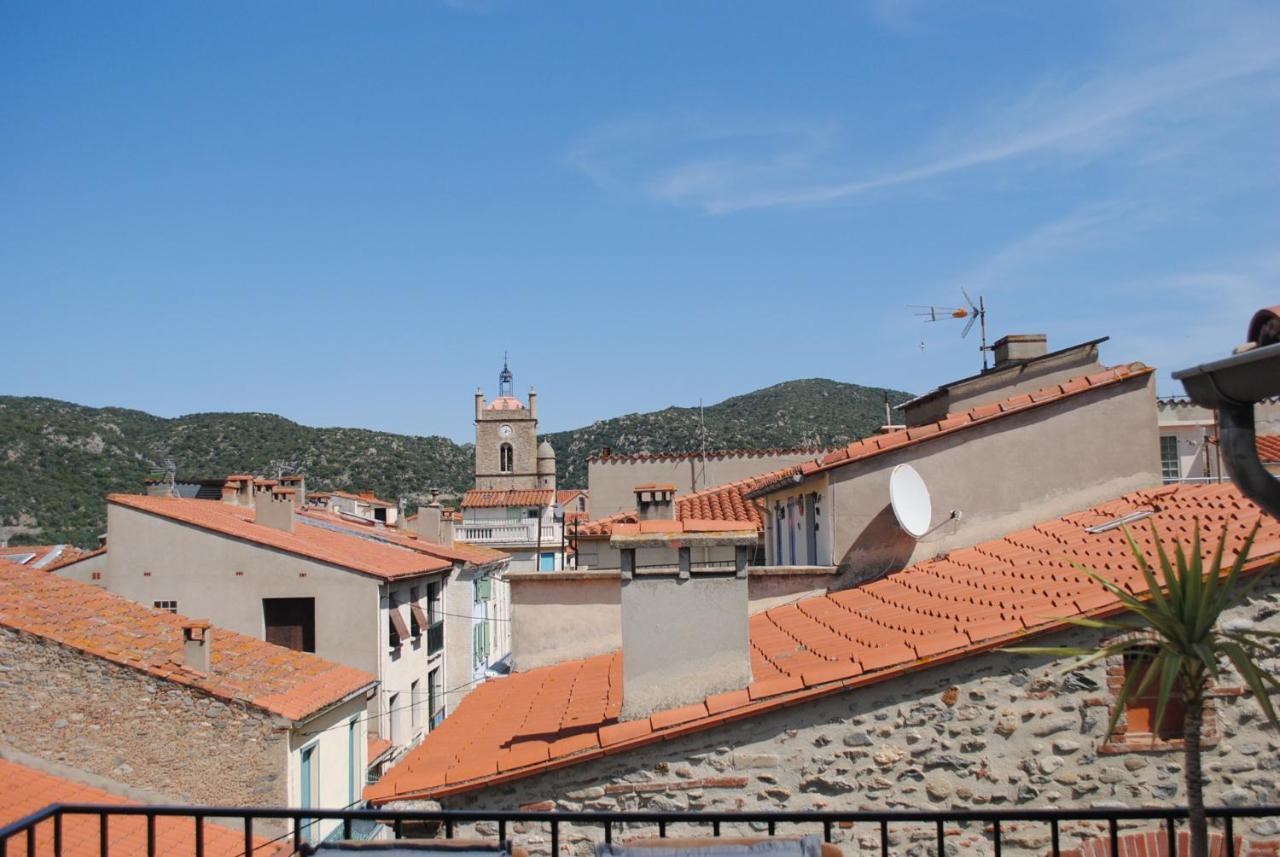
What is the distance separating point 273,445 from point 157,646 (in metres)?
75.6

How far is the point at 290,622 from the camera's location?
22531 mm

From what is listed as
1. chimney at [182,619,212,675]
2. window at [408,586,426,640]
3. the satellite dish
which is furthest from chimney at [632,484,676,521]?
window at [408,586,426,640]

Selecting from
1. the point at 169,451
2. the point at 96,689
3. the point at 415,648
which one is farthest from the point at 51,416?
the point at 96,689

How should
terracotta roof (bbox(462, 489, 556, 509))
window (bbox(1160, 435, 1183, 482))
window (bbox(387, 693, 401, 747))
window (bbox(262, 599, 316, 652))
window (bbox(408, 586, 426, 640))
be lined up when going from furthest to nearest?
terracotta roof (bbox(462, 489, 556, 509)), window (bbox(1160, 435, 1183, 482)), window (bbox(408, 586, 426, 640)), window (bbox(387, 693, 401, 747)), window (bbox(262, 599, 316, 652))

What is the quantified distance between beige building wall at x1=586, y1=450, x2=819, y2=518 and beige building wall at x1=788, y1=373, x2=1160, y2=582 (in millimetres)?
19155

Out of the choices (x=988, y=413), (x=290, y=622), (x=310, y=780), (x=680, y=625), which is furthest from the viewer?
(x=290, y=622)

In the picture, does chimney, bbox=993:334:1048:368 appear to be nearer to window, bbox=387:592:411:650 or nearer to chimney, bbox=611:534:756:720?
chimney, bbox=611:534:756:720

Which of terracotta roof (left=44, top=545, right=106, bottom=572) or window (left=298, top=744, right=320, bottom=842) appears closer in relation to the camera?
window (left=298, top=744, right=320, bottom=842)

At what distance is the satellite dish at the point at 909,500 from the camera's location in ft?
38.4

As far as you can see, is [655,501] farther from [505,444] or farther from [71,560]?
[505,444]

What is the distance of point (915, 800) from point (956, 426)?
6142 mm

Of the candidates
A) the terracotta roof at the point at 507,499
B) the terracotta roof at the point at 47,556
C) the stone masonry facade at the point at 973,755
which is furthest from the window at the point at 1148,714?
the terracotta roof at the point at 507,499

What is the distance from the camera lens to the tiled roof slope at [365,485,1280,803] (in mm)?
7504

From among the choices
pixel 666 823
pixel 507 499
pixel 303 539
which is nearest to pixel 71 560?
pixel 303 539
